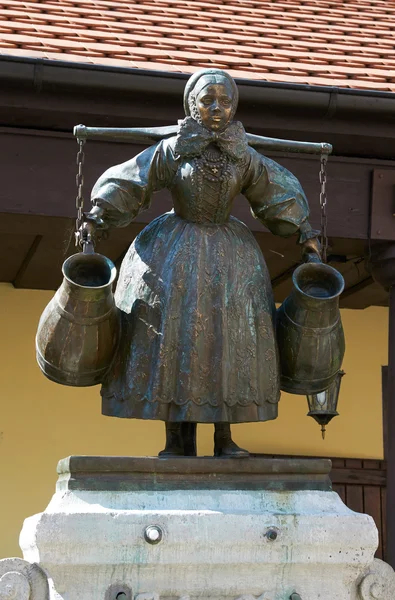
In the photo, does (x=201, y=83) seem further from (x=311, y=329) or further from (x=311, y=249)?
(x=311, y=329)

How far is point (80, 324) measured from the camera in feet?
12.4

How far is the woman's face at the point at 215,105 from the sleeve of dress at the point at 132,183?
0.48ft

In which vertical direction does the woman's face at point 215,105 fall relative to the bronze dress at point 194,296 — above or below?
above

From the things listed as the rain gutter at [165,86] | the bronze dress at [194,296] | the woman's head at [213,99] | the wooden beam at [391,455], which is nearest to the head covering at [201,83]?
the woman's head at [213,99]

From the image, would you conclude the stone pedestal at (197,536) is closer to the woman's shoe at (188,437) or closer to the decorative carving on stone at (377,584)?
the decorative carving on stone at (377,584)

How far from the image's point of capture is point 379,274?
22.2ft

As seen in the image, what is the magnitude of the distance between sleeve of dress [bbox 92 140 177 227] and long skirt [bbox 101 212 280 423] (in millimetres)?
136

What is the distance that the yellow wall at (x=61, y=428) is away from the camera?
778 cm

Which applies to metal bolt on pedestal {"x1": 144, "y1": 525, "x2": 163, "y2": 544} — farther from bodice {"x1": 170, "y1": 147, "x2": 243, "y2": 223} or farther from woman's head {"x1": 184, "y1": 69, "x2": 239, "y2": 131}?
woman's head {"x1": 184, "y1": 69, "x2": 239, "y2": 131}

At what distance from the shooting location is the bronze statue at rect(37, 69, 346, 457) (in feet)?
12.6

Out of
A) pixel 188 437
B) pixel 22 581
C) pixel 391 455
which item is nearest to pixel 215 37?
pixel 391 455

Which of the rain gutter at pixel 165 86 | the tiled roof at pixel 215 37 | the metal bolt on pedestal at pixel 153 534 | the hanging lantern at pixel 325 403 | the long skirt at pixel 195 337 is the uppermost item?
the tiled roof at pixel 215 37

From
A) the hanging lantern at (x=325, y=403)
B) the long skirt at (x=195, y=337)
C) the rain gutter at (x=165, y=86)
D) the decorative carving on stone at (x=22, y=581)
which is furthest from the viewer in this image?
the hanging lantern at (x=325, y=403)

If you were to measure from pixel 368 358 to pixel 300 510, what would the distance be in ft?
16.0
